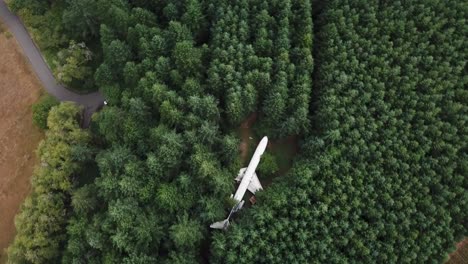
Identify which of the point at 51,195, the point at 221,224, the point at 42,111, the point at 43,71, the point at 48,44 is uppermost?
the point at 48,44

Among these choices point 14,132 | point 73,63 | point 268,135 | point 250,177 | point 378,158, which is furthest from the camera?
point 14,132

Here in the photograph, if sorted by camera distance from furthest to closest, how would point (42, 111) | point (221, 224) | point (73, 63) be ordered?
point (73, 63)
point (42, 111)
point (221, 224)

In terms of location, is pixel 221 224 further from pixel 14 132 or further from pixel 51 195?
pixel 14 132

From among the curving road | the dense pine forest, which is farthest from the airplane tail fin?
the curving road

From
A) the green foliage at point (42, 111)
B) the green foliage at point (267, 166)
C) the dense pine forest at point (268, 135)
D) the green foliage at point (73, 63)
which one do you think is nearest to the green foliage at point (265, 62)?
the dense pine forest at point (268, 135)

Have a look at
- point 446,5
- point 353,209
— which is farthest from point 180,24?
point 446,5

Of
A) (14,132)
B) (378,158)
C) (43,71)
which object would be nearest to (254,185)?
(378,158)
